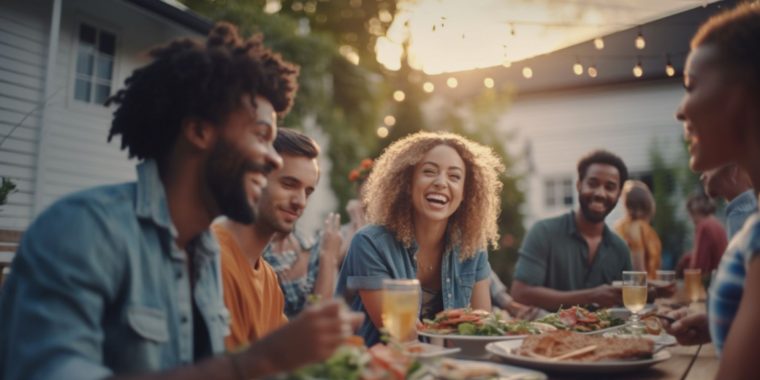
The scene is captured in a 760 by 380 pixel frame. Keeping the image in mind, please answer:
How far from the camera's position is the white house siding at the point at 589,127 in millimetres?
14586

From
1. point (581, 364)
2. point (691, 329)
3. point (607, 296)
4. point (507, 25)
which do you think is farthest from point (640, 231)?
point (581, 364)

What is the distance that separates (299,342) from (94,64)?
350 inches

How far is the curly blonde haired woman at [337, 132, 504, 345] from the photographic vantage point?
3.10 metres

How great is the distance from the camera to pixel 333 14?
633 inches

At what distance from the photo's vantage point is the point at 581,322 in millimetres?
2771

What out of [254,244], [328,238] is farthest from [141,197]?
[328,238]

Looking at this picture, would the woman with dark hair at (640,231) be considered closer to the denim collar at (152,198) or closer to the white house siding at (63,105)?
the denim collar at (152,198)

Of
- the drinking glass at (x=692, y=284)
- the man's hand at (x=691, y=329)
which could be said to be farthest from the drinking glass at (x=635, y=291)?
the drinking glass at (x=692, y=284)

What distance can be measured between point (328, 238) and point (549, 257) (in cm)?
190

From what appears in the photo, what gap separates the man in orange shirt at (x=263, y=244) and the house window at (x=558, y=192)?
1356 centimetres

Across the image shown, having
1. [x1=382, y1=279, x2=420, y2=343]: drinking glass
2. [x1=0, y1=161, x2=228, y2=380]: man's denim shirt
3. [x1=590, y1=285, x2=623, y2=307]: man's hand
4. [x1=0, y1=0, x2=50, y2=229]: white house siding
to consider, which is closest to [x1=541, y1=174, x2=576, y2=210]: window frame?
[x1=590, y1=285, x2=623, y2=307]: man's hand

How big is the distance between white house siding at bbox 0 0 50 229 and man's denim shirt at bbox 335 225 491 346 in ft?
11.0

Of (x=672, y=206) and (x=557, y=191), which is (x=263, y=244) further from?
(x=557, y=191)

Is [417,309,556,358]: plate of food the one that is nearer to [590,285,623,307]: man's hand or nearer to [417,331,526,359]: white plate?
[417,331,526,359]: white plate
